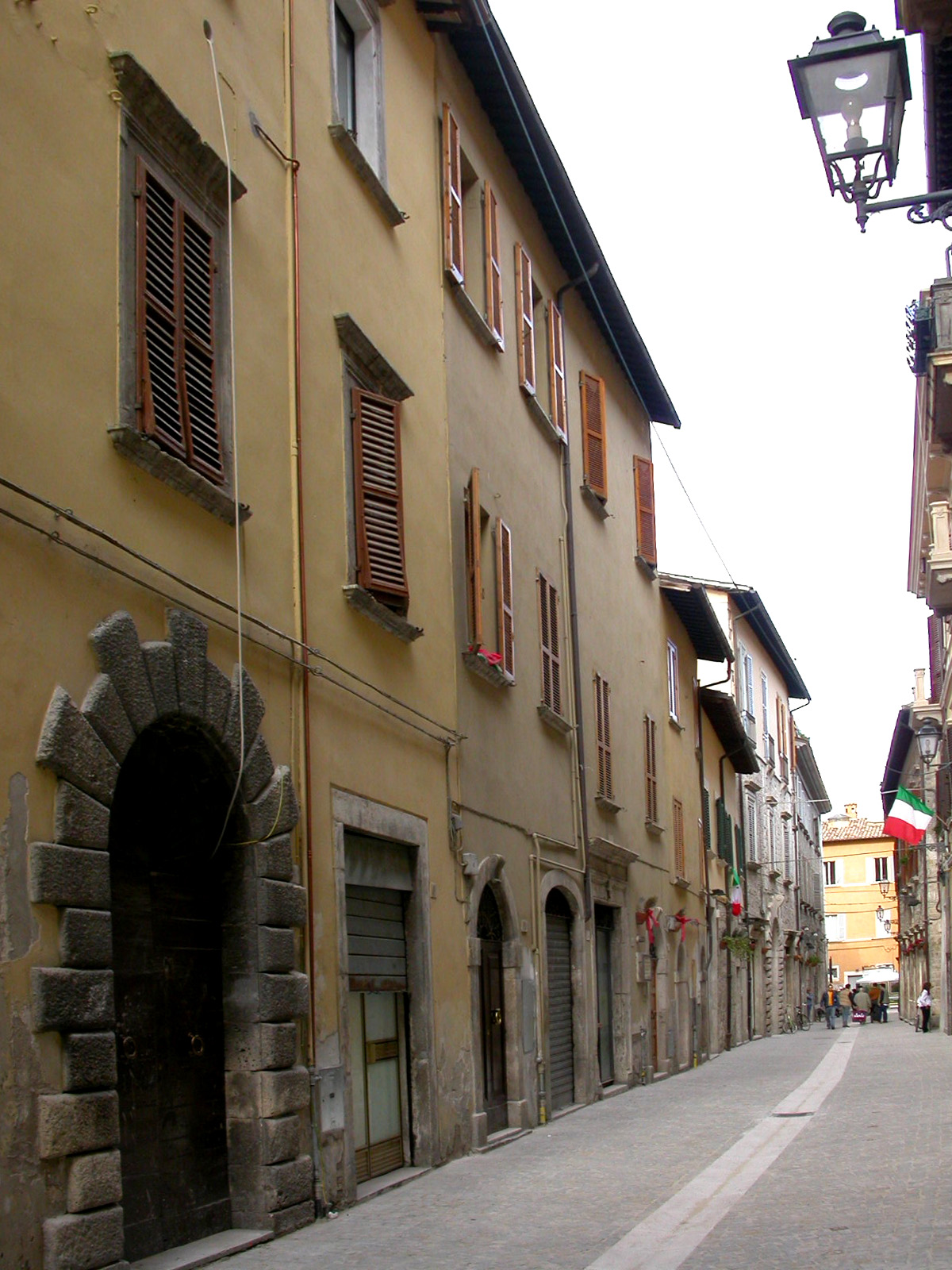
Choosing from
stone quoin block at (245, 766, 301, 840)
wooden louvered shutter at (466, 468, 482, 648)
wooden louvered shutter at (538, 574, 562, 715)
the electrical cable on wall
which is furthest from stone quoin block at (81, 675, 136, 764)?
wooden louvered shutter at (538, 574, 562, 715)

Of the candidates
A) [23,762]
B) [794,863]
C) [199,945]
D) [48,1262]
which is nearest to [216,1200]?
[199,945]

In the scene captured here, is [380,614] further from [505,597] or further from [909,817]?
[909,817]

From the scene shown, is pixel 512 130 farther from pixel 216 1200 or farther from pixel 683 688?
pixel 683 688

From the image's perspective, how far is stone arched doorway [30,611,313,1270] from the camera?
715cm

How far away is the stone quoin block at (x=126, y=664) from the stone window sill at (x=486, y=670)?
6.27m

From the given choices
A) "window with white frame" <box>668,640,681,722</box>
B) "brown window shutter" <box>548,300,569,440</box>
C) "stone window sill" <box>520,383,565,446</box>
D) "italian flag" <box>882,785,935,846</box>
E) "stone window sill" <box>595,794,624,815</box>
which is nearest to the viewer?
"stone window sill" <box>520,383,565,446</box>

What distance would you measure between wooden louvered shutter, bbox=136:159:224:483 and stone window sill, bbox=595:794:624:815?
443 inches

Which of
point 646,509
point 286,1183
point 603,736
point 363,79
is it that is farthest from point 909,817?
point 286,1183

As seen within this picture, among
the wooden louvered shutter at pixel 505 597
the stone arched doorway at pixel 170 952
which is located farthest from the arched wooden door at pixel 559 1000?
the stone arched doorway at pixel 170 952

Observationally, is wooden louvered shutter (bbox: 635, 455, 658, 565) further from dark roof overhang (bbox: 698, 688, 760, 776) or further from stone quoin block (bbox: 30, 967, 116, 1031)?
stone quoin block (bbox: 30, 967, 116, 1031)

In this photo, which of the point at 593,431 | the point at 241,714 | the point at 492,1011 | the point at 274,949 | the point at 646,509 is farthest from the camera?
the point at 646,509

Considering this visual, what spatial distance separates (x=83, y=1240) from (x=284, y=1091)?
8.09 ft

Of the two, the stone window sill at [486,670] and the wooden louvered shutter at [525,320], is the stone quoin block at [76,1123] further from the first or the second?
the wooden louvered shutter at [525,320]

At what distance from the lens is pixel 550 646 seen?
17.9m
